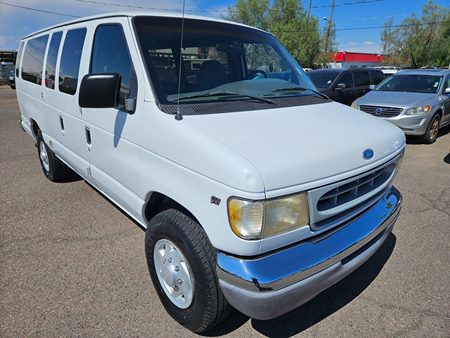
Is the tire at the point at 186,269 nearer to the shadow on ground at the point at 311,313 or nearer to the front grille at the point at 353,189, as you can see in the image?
the shadow on ground at the point at 311,313

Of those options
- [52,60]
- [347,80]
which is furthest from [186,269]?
[347,80]

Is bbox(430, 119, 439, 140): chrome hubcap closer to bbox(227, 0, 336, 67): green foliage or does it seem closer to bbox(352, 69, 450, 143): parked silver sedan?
bbox(352, 69, 450, 143): parked silver sedan

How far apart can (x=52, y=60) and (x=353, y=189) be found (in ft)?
12.1

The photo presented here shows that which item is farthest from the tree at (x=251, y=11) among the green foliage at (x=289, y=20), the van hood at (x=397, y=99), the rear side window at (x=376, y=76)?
the van hood at (x=397, y=99)

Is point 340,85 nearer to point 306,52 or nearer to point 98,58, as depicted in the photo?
point 98,58

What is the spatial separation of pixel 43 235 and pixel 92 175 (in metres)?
0.91

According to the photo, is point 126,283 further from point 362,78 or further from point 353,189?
point 362,78

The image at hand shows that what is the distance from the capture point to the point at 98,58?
301 centimetres

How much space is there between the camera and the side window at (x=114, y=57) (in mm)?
2547

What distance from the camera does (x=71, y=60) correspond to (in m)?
3.49

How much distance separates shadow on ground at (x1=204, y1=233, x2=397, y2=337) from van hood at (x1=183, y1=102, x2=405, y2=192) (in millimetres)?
1162

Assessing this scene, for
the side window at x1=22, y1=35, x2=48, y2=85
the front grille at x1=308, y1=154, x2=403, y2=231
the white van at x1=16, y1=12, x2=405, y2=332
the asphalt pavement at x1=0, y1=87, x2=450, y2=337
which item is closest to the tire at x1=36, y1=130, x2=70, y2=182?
the asphalt pavement at x1=0, y1=87, x2=450, y2=337

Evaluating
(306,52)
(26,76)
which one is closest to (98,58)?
(26,76)

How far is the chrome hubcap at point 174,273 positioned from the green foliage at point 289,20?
40798 millimetres
